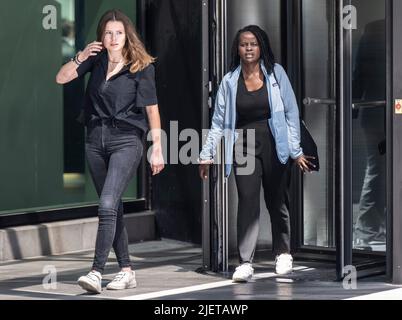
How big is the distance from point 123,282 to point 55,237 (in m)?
2.38

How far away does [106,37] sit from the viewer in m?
8.30

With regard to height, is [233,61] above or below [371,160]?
above

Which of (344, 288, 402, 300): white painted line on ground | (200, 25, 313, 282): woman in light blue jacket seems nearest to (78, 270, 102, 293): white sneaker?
(200, 25, 313, 282): woman in light blue jacket

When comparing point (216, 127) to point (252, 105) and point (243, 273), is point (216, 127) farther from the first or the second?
point (243, 273)

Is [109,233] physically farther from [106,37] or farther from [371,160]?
[371,160]

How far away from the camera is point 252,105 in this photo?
8922 mm

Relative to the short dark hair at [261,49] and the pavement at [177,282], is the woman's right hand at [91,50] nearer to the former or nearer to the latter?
the short dark hair at [261,49]

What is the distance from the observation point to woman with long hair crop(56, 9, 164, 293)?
317 inches

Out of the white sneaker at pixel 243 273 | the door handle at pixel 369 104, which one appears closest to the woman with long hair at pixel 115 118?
the white sneaker at pixel 243 273

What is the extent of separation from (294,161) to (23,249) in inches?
97.4

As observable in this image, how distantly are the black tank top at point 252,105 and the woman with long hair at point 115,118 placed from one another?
35.4 inches

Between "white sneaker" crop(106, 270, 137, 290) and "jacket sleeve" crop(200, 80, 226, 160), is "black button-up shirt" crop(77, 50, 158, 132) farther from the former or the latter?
"white sneaker" crop(106, 270, 137, 290)

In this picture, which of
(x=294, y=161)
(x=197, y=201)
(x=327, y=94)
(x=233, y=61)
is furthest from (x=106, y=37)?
(x=197, y=201)
